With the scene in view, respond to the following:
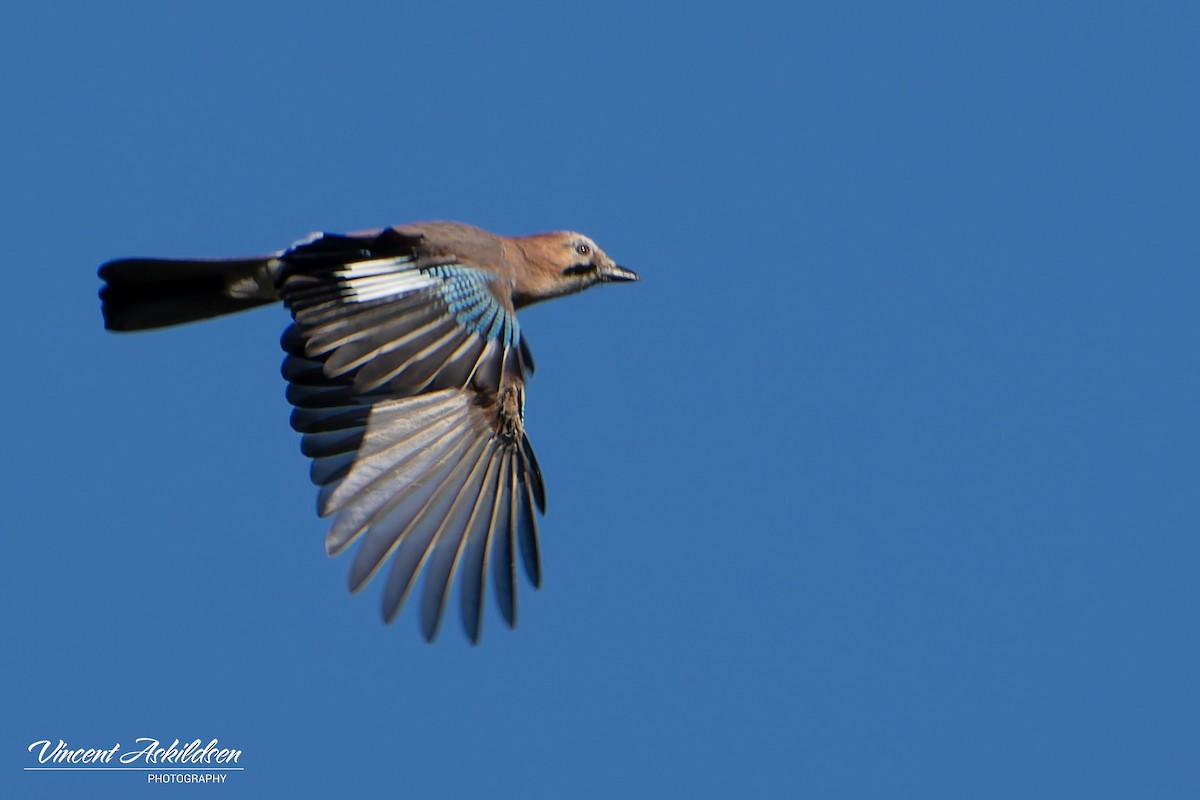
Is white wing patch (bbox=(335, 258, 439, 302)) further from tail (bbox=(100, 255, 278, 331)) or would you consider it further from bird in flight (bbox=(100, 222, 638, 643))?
tail (bbox=(100, 255, 278, 331))

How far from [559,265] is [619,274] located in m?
0.69

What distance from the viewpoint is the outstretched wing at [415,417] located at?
8672 millimetres

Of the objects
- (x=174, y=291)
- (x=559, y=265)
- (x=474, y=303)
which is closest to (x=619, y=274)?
(x=559, y=265)

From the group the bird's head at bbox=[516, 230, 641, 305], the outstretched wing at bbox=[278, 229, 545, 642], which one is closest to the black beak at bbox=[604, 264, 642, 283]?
the bird's head at bbox=[516, 230, 641, 305]

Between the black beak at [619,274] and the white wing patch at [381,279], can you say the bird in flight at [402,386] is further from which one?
the black beak at [619,274]

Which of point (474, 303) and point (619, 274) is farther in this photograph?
point (619, 274)

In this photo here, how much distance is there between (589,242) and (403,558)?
11.7 feet

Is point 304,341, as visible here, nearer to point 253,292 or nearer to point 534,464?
point 253,292

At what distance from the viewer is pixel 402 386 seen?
29.9 ft

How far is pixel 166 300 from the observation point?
993cm

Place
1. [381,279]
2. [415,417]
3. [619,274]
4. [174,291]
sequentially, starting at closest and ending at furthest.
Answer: [381,279] < [415,417] < [174,291] < [619,274]

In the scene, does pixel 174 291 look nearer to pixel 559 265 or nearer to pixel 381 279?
pixel 381 279

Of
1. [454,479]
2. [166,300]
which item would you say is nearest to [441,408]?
[454,479]

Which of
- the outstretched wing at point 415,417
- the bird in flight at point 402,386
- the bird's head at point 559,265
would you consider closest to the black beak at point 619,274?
the bird's head at point 559,265
